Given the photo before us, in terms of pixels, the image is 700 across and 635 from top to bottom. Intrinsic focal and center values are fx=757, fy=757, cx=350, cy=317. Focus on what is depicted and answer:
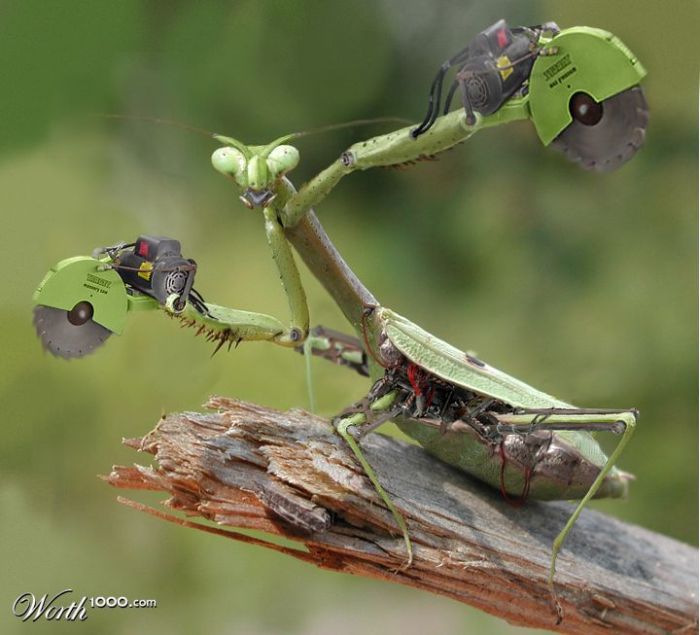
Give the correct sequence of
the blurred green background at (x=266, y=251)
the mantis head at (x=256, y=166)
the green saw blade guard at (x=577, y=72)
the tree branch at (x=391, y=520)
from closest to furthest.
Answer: the green saw blade guard at (x=577, y=72)
the mantis head at (x=256, y=166)
the tree branch at (x=391, y=520)
the blurred green background at (x=266, y=251)

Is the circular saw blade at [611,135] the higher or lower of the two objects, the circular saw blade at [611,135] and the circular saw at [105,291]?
the higher

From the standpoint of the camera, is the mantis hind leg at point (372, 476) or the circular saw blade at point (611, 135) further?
the mantis hind leg at point (372, 476)

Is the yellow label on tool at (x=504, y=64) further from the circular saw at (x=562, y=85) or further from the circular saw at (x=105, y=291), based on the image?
the circular saw at (x=105, y=291)

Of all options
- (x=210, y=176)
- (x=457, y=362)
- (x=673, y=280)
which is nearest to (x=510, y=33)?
(x=457, y=362)

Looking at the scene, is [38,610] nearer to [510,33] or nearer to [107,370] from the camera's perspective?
[107,370]

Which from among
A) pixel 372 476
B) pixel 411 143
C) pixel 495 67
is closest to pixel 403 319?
pixel 372 476

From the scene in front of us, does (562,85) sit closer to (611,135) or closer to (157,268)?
(611,135)
